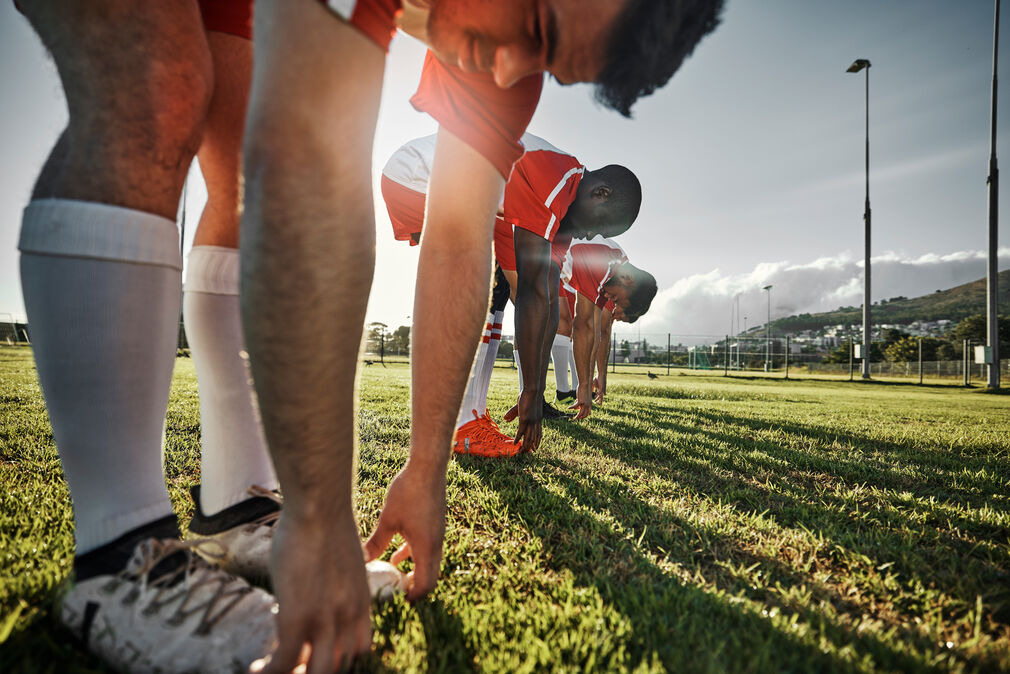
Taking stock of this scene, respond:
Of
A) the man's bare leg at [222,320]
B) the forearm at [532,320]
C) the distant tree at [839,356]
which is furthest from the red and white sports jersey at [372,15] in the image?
the distant tree at [839,356]

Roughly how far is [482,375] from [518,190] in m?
1.29

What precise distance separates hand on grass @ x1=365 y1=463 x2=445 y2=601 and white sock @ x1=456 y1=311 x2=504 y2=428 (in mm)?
1396

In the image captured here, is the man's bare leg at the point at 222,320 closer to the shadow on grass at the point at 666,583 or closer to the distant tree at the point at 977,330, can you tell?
the shadow on grass at the point at 666,583

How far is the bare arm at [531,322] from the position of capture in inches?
84.5

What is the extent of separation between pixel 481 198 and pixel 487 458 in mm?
1692

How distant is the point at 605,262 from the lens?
19.0ft

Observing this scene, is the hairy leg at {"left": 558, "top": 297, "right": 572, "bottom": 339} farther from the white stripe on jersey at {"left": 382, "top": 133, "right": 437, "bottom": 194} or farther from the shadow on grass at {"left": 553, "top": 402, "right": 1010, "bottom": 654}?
the white stripe on jersey at {"left": 382, "top": 133, "right": 437, "bottom": 194}

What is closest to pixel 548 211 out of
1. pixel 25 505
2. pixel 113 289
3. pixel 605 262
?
pixel 113 289

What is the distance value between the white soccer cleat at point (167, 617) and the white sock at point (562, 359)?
18.4ft

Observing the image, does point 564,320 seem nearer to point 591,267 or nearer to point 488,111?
point 591,267

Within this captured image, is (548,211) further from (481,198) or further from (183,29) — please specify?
(183,29)

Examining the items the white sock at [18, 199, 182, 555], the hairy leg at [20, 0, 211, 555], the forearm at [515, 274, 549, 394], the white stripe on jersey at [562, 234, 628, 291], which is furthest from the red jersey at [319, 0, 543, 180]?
the white stripe on jersey at [562, 234, 628, 291]

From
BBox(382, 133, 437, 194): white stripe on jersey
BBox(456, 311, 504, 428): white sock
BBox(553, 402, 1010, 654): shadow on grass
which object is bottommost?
BBox(553, 402, 1010, 654): shadow on grass

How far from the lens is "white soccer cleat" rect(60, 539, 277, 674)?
Answer: 756mm
